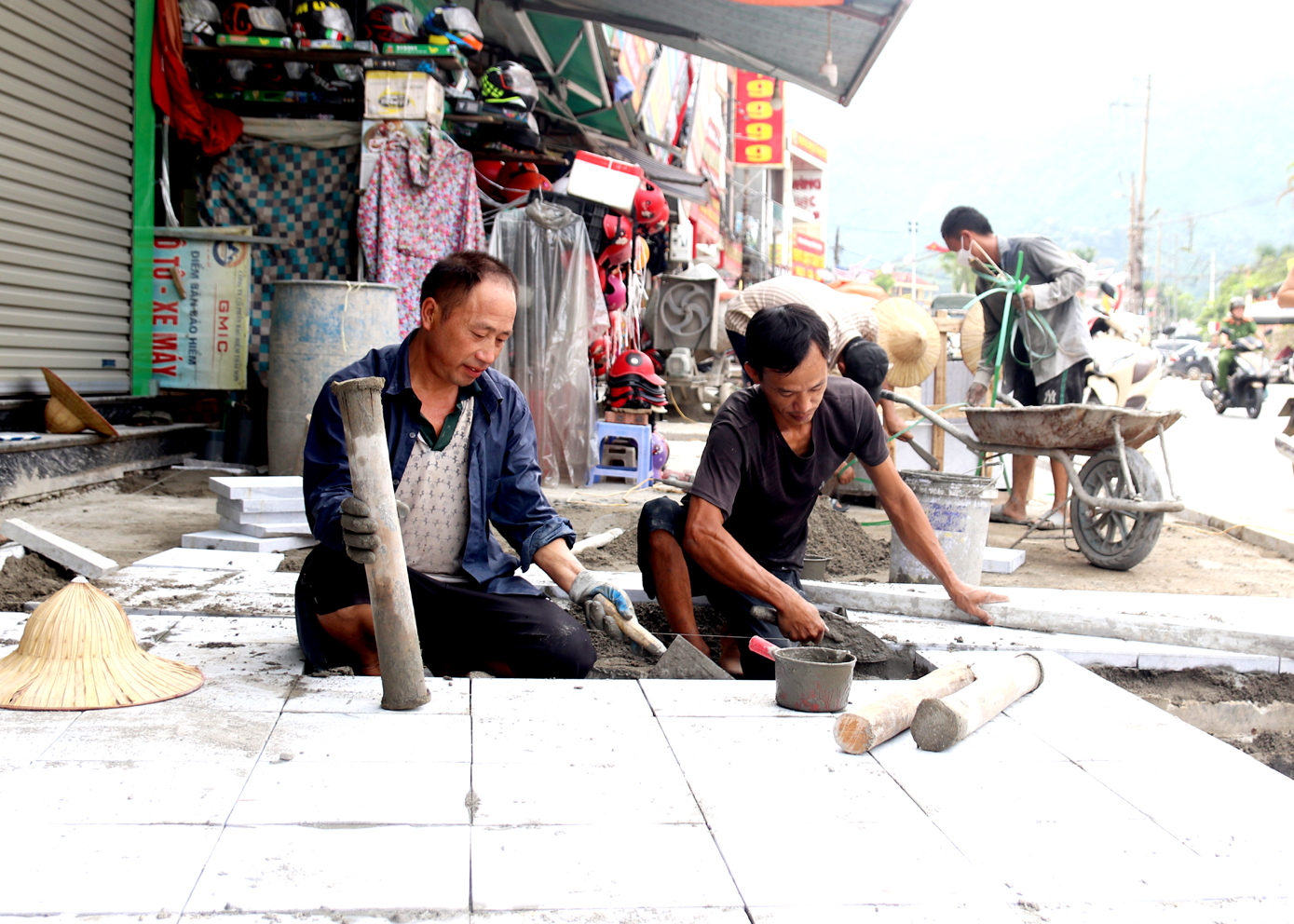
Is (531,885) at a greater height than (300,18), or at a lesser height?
lesser

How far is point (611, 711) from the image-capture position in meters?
2.70

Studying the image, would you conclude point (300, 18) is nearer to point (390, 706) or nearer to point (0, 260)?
point (0, 260)

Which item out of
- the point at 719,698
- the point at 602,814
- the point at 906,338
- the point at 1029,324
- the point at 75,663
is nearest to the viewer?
the point at 602,814

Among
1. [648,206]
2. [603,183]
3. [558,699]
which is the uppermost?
[603,183]

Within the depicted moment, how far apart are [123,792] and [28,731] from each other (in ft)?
1.48

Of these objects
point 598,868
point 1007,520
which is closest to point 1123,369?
point 1007,520

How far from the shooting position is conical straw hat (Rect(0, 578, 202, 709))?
247 cm

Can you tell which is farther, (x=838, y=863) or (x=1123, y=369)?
(x=1123, y=369)

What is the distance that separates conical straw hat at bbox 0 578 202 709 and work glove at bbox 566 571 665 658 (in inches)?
42.7

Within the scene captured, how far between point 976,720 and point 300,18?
637cm

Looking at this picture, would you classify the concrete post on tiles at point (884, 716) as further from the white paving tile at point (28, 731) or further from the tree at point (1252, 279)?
the tree at point (1252, 279)

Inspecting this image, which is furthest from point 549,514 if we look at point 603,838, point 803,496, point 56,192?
point 56,192

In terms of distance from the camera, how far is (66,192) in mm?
6562

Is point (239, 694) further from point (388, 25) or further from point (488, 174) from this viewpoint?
point (488, 174)
